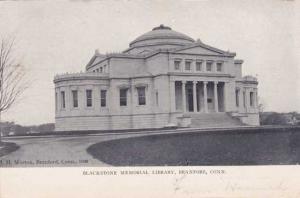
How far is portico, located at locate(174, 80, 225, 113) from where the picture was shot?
25.9 m

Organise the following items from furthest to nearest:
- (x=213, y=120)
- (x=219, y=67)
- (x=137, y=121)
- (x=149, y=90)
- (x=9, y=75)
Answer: (x=219, y=67), (x=149, y=90), (x=137, y=121), (x=213, y=120), (x=9, y=75)

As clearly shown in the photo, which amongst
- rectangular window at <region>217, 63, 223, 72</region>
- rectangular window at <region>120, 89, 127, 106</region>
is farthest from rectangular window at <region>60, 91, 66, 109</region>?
rectangular window at <region>217, 63, 223, 72</region>

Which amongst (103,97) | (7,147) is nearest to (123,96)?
(103,97)

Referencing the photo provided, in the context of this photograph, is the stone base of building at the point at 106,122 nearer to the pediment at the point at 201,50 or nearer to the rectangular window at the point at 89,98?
the rectangular window at the point at 89,98

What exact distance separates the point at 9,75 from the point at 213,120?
54.4 feet

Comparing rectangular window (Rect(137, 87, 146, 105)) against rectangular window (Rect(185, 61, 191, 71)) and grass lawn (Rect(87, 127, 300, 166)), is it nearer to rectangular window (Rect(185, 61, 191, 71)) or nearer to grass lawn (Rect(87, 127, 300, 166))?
rectangular window (Rect(185, 61, 191, 71))

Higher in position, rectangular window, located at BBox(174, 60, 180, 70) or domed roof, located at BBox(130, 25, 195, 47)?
domed roof, located at BBox(130, 25, 195, 47)

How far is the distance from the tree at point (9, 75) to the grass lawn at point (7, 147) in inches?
38.7

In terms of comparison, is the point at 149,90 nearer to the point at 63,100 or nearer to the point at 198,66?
the point at 198,66

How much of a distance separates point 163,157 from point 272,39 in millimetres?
5228

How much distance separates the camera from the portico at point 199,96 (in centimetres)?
2589

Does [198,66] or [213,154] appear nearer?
[213,154]

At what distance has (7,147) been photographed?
1017cm
